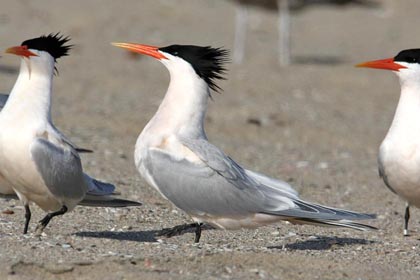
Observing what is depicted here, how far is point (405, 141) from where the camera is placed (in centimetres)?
638

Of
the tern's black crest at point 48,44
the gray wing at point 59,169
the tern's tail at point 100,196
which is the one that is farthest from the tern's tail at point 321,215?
the tern's black crest at point 48,44

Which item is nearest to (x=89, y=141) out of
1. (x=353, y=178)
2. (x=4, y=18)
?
(x=353, y=178)

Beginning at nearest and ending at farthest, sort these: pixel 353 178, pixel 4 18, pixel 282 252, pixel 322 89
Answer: pixel 282 252 → pixel 353 178 → pixel 322 89 → pixel 4 18

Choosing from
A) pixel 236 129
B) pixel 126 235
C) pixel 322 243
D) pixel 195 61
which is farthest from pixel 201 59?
pixel 236 129

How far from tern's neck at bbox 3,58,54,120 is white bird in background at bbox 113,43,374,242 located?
1.84 ft

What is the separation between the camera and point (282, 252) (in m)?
5.34

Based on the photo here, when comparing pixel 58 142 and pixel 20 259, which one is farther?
pixel 58 142

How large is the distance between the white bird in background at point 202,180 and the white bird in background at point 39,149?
1.31ft

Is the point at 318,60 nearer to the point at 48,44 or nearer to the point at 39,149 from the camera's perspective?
the point at 48,44

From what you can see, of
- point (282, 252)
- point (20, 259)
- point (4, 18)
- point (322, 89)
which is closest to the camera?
point (20, 259)

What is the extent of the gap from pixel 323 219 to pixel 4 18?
11.8 m

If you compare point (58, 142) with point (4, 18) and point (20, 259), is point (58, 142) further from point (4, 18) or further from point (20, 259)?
point (4, 18)

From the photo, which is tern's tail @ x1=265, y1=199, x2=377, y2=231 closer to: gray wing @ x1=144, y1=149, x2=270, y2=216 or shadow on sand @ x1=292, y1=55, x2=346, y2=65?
gray wing @ x1=144, y1=149, x2=270, y2=216

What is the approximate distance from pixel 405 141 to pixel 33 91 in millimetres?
2268
